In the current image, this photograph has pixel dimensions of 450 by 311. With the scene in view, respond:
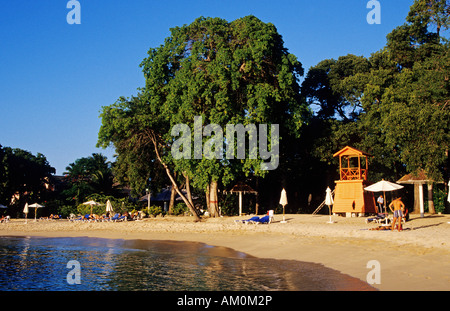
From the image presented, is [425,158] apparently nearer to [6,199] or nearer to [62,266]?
[62,266]

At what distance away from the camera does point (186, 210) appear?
124ft

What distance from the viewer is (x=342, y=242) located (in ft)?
58.6

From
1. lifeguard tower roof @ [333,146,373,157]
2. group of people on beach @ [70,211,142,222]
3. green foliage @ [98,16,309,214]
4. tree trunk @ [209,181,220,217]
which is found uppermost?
green foliage @ [98,16,309,214]

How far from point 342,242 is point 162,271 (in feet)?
26.3

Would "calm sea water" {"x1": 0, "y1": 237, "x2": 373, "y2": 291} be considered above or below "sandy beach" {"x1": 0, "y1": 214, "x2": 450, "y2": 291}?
below

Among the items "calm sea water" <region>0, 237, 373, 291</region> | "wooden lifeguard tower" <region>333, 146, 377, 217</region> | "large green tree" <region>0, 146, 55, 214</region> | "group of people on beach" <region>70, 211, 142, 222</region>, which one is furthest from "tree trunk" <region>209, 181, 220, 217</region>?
"large green tree" <region>0, 146, 55, 214</region>

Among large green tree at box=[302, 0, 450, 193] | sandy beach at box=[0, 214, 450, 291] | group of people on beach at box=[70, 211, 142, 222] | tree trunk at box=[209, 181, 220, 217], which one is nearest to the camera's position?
sandy beach at box=[0, 214, 450, 291]

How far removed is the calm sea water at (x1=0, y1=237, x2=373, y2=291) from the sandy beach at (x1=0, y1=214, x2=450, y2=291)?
0.92m

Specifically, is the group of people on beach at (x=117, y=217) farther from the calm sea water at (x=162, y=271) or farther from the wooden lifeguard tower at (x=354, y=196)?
the wooden lifeguard tower at (x=354, y=196)

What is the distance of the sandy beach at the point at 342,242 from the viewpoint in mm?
11602

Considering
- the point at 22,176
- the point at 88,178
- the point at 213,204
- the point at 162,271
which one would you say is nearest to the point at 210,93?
the point at 213,204

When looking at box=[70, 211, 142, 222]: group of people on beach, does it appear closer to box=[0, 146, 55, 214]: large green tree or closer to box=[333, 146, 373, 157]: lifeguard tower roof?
box=[0, 146, 55, 214]: large green tree

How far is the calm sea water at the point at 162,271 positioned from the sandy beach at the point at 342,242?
3.01 feet

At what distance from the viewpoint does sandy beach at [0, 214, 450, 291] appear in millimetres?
11602
